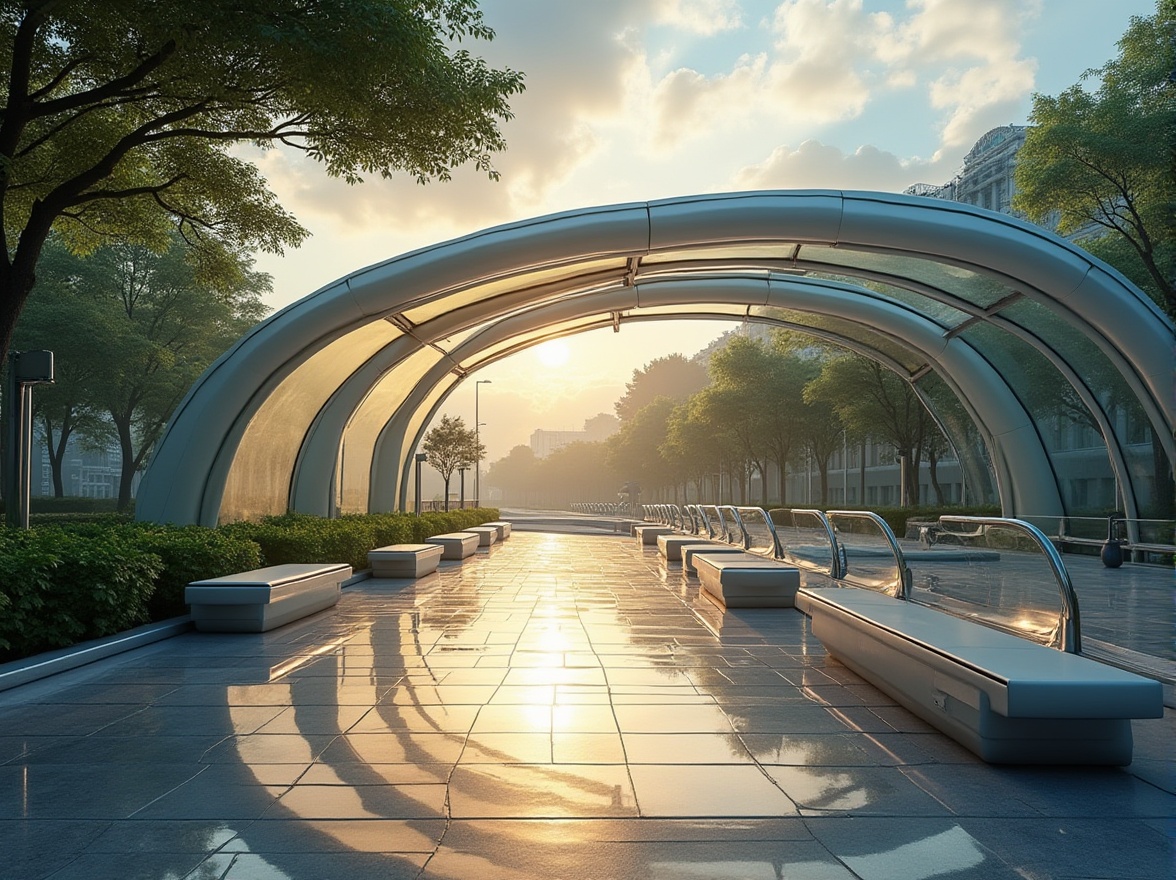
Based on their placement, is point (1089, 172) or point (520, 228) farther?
point (1089, 172)

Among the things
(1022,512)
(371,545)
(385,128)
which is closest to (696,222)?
(385,128)

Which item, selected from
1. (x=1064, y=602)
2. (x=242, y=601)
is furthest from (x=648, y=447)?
(x=1064, y=602)

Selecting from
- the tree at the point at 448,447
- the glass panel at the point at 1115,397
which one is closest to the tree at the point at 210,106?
the glass panel at the point at 1115,397

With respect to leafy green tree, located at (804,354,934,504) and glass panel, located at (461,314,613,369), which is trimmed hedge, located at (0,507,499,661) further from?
leafy green tree, located at (804,354,934,504)

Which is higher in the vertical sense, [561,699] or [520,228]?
[520,228]

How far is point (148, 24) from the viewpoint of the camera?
31.0ft

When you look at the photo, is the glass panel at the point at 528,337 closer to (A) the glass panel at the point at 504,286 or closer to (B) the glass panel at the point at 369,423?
(B) the glass panel at the point at 369,423

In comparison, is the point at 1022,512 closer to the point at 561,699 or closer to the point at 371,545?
the point at 371,545

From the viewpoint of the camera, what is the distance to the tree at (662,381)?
117188 mm

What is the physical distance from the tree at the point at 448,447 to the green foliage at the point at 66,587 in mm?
32802

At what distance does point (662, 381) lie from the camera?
387ft

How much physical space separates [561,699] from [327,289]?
37.0 ft

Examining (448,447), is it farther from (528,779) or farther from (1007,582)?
(528,779)

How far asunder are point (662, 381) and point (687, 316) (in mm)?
91613
